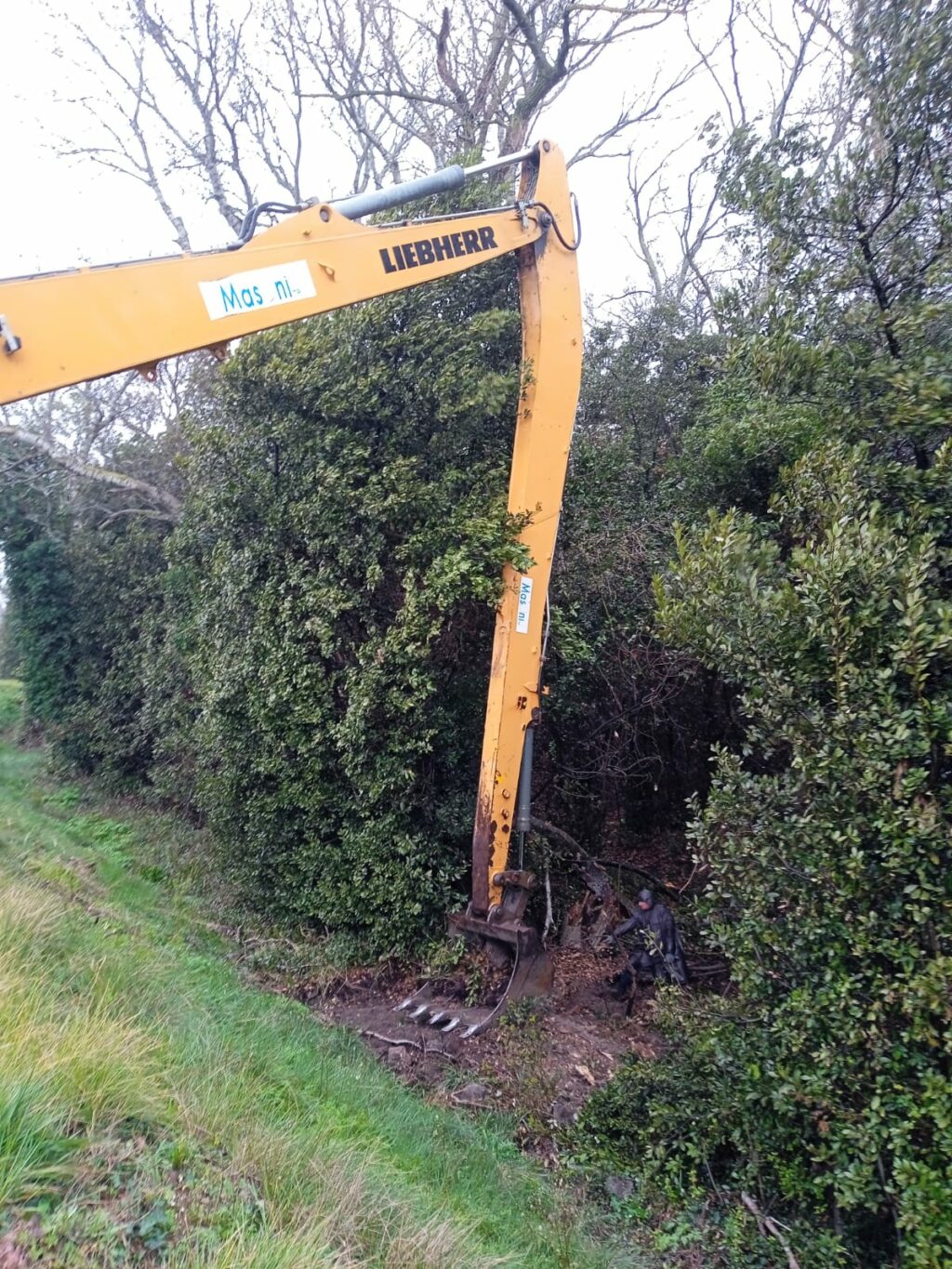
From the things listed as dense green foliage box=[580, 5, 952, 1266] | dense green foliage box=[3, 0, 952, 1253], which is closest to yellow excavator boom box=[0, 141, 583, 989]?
dense green foliage box=[3, 0, 952, 1253]

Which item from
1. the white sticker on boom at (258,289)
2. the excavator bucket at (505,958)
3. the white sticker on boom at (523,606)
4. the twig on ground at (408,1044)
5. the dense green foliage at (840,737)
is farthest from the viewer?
the white sticker on boom at (523,606)

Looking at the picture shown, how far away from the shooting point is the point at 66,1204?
2.93 metres

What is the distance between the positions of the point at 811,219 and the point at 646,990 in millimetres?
5870

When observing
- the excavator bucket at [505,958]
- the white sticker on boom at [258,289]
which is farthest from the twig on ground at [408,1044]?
the white sticker on boom at [258,289]

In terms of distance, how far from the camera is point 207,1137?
3689 mm

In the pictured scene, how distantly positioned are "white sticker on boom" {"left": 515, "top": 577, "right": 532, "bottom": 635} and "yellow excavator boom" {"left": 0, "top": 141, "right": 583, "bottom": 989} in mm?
11

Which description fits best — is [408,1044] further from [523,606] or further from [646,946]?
[523,606]

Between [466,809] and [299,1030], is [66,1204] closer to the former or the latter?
[299,1030]

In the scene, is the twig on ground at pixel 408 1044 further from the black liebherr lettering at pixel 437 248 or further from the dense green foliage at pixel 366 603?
the black liebherr lettering at pixel 437 248

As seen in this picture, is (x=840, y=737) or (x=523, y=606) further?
(x=523, y=606)

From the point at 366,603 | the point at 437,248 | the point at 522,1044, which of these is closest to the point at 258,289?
the point at 437,248

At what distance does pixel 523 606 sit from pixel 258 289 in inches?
120

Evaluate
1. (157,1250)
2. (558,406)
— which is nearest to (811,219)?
(558,406)

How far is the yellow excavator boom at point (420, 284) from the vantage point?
425 centimetres
